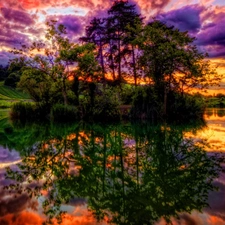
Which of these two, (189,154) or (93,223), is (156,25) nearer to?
(189,154)

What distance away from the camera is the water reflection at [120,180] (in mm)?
5285

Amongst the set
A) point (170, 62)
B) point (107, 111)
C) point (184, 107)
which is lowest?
point (107, 111)

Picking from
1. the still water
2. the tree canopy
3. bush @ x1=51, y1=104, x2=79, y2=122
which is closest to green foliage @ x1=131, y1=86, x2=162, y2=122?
the tree canopy

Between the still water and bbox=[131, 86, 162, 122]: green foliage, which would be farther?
bbox=[131, 86, 162, 122]: green foliage

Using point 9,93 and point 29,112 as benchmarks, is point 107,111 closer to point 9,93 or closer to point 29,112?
point 29,112

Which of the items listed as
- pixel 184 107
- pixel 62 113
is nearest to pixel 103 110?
pixel 62 113

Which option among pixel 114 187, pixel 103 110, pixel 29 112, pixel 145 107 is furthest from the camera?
pixel 29 112

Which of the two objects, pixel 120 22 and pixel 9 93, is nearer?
pixel 120 22

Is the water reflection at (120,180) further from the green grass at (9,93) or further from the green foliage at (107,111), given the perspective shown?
the green grass at (9,93)

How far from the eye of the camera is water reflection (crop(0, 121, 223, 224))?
17.3 feet

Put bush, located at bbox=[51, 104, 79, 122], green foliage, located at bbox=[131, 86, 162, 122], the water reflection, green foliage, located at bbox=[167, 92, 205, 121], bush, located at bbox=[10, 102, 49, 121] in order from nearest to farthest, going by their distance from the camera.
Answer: the water reflection, bush, located at bbox=[51, 104, 79, 122], green foliage, located at bbox=[131, 86, 162, 122], green foliage, located at bbox=[167, 92, 205, 121], bush, located at bbox=[10, 102, 49, 121]

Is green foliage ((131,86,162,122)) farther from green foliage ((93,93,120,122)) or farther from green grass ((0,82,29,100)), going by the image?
green grass ((0,82,29,100))

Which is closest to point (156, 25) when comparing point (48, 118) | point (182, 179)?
point (48, 118)

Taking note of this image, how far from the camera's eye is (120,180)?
23.9 feet
